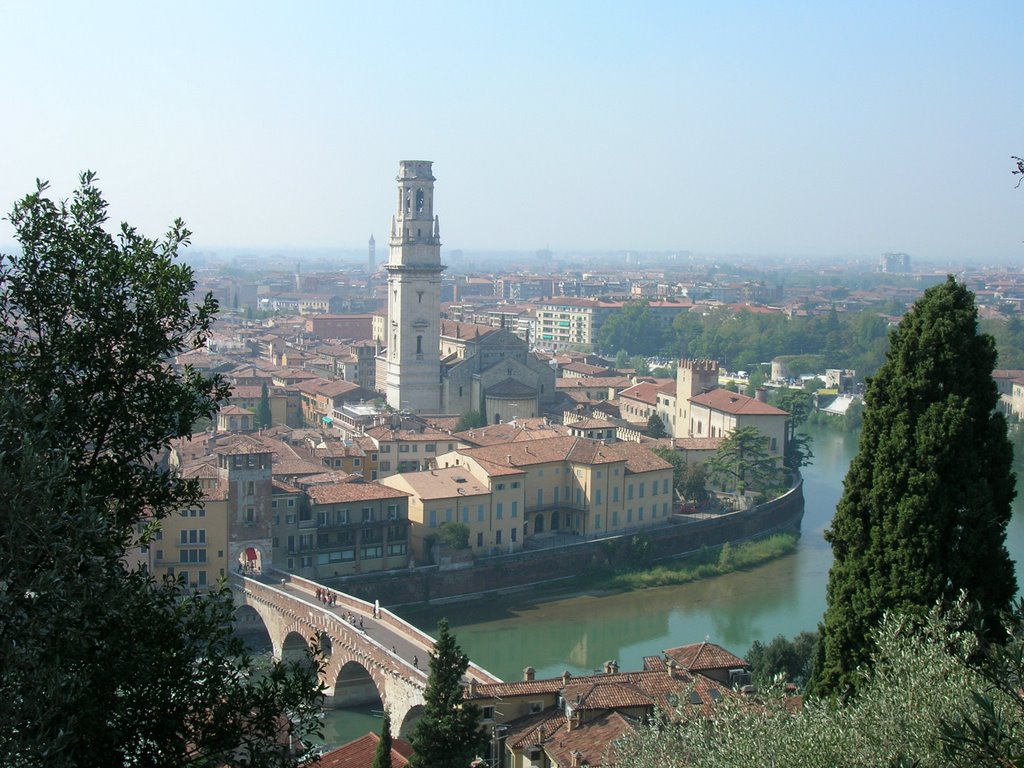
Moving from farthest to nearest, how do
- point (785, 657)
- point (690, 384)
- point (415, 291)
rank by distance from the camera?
point (415, 291)
point (690, 384)
point (785, 657)

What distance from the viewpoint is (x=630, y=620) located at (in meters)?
18.9

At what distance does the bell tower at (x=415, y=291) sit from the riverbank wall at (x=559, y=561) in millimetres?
9485

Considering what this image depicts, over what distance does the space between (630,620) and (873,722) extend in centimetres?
1404

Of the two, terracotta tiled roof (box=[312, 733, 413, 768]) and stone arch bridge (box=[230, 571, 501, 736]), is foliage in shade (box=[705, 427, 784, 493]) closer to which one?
stone arch bridge (box=[230, 571, 501, 736])

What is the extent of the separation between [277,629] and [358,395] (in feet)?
51.9

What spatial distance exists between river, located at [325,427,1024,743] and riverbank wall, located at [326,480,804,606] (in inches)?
14.2

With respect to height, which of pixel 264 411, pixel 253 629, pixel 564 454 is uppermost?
pixel 564 454

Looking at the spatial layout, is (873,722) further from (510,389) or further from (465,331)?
(465,331)

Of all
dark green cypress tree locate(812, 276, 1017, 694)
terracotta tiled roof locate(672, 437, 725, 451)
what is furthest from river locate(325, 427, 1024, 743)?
dark green cypress tree locate(812, 276, 1017, 694)

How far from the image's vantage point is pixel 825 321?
59.2m

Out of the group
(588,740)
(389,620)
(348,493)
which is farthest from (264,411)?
(588,740)

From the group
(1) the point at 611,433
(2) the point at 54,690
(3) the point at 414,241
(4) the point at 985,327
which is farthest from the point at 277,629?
(4) the point at 985,327

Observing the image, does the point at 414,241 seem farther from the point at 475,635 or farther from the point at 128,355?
the point at 128,355

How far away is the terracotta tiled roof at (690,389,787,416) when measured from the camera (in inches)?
1080
